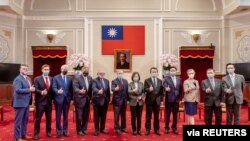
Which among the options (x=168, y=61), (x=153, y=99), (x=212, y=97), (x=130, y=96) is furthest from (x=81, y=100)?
(x=168, y=61)

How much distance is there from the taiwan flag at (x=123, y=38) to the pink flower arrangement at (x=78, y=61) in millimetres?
1049

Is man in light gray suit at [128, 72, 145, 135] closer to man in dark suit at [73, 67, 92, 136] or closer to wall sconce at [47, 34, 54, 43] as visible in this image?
man in dark suit at [73, 67, 92, 136]

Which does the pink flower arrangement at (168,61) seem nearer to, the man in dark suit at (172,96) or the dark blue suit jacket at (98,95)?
the man in dark suit at (172,96)

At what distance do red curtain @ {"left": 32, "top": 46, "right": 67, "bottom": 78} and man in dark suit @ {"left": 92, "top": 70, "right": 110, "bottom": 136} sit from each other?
6770 millimetres

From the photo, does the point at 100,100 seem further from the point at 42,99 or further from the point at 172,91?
the point at 172,91

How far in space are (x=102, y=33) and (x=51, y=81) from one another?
7089mm

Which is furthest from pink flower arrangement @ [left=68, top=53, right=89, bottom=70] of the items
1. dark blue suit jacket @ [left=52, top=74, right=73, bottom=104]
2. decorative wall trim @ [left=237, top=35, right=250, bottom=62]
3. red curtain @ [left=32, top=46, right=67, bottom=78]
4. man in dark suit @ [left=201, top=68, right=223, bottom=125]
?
man in dark suit @ [left=201, top=68, right=223, bottom=125]

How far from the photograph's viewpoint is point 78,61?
12.6m

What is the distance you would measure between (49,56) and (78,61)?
1515 mm

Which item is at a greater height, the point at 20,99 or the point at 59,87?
the point at 59,87

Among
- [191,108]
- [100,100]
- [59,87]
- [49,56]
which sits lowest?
[191,108]

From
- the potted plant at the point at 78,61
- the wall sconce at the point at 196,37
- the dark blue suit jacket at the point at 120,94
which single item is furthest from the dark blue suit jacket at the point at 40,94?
the wall sconce at the point at 196,37

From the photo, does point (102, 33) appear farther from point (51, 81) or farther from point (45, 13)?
point (51, 81)

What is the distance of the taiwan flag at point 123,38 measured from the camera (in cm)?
1348
